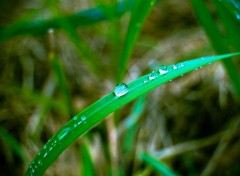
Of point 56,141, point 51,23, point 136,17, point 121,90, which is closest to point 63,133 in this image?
point 56,141

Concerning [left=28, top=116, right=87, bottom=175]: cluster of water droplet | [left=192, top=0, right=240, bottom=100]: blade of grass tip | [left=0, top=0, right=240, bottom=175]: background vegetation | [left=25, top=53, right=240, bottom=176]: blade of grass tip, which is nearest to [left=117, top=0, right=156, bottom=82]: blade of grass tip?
[left=0, top=0, right=240, bottom=175]: background vegetation

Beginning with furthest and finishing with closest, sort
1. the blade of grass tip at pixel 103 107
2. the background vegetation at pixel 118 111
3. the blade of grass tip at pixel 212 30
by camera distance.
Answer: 1. the background vegetation at pixel 118 111
2. the blade of grass tip at pixel 212 30
3. the blade of grass tip at pixel 103 107

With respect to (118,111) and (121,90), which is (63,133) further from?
(118,111)

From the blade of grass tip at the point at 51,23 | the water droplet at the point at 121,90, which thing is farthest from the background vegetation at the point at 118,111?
the water droplet at the point at 121,90

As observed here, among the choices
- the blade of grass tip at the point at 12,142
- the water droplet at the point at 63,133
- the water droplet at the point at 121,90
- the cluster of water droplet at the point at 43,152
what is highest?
the blade of grass tip at the point at 12,142

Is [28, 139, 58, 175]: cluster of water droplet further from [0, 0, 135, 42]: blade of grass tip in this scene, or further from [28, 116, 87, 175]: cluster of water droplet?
[0, 0, 135, 42]: blade of grass tip

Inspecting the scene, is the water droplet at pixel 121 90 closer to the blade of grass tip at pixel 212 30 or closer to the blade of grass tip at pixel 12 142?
the blade of grass tip at pixel 212 30

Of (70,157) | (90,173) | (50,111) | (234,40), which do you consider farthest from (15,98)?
(234,40)
